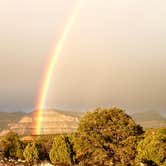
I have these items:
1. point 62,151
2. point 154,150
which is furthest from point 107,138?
point 62,151

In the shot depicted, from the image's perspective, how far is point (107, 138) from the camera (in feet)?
242

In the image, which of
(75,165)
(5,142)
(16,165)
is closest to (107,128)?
(75,165)

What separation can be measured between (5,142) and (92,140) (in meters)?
40.7

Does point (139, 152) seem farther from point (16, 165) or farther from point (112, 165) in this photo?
point (16, 165)

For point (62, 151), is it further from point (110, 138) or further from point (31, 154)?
point (110, 138)

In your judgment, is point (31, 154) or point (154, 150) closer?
point (154, 150)

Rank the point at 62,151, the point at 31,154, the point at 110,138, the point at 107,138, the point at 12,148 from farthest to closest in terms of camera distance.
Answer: the point at 12,148 < the point at 31,154 < the point at 62,151 < the point at 110,138 < the point at 107,138

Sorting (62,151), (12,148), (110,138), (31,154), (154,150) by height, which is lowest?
(154,150)

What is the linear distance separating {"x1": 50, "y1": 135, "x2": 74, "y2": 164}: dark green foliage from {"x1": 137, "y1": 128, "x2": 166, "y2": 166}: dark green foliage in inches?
855

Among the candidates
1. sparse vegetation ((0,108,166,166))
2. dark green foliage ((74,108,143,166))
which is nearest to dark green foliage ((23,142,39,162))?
sparse vegetation ((0,108,166,166))

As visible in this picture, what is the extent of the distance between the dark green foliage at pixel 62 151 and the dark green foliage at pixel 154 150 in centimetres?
2173

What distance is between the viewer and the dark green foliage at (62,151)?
283 feet

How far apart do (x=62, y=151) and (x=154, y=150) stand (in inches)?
1052

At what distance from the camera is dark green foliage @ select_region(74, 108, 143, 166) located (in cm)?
7200
